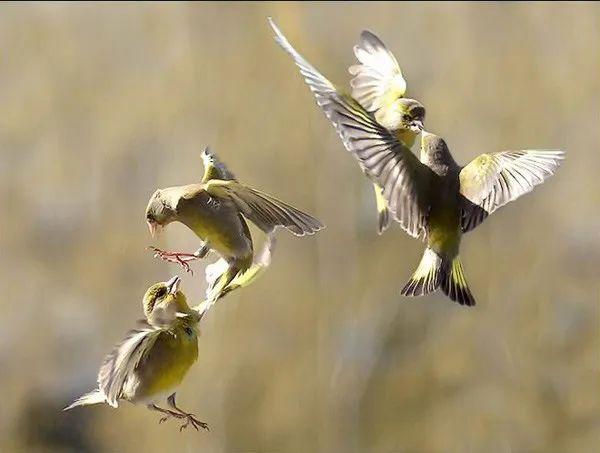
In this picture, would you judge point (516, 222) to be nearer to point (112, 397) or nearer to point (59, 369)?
point (59, 369)

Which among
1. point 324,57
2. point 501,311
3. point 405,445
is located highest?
point 324,57

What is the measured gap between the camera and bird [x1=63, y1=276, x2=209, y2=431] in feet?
2.14

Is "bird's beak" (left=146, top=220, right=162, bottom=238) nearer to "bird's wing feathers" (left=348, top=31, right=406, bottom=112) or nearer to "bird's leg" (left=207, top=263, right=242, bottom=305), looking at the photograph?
"bird's leg" (left=207, top=263, right=242, bottom=305)

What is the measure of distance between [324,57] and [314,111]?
4.2 inches

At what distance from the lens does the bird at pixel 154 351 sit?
2.14 feet

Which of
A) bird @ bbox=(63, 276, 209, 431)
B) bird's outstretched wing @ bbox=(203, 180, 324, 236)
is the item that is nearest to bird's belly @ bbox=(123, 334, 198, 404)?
bird @ bbox=(63, 276, 209, 431)

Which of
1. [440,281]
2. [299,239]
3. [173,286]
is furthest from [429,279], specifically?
[299,239]

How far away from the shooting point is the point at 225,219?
66 cm

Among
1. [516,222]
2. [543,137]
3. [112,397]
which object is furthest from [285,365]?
[112,397]

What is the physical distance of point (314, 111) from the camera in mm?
1468

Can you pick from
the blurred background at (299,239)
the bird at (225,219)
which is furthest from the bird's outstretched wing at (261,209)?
the blurred background at (299,239)

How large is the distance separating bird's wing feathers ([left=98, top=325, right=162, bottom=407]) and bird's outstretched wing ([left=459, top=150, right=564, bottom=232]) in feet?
0.97

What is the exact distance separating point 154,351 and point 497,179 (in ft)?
1.07

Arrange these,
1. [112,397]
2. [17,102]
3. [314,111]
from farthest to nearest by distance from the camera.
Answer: [314,111] → [17,102] → [112,397]
